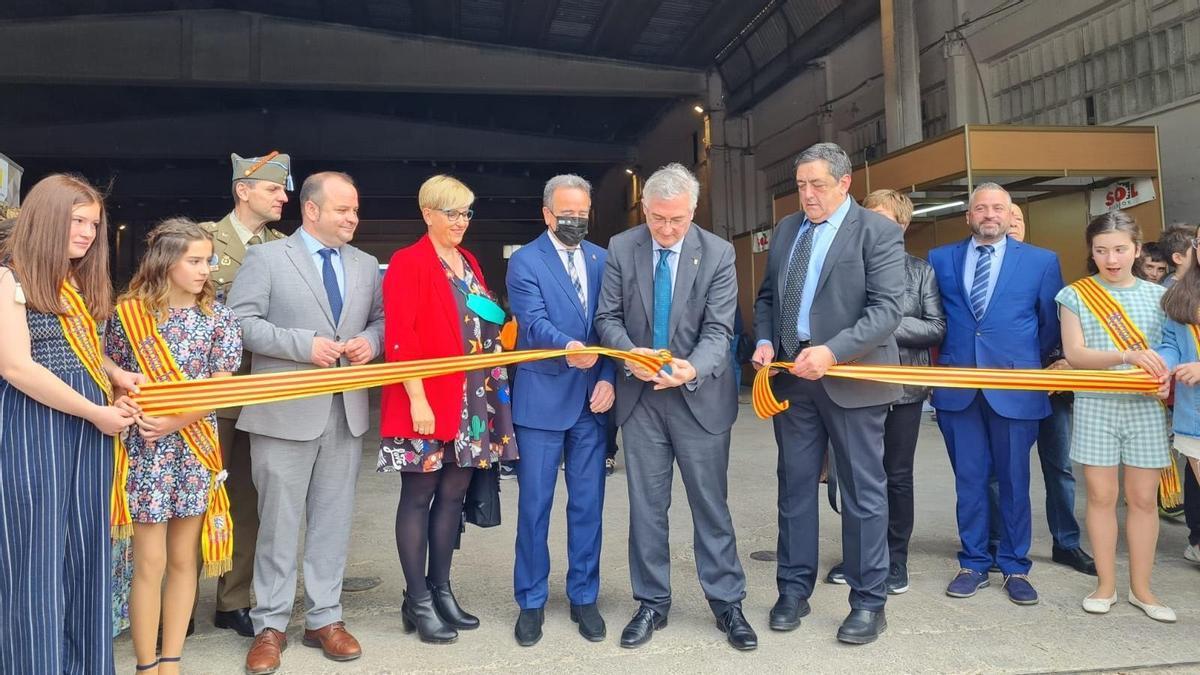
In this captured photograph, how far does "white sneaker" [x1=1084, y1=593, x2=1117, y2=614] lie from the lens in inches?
129

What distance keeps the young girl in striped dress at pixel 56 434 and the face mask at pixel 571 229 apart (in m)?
1.52

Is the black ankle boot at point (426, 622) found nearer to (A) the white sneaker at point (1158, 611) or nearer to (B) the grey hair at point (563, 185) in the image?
(B) the grey hair at point (563, 185)

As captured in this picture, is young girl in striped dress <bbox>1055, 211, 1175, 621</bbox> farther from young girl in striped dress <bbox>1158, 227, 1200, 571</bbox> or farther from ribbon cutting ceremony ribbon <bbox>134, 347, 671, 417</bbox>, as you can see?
ribbon cutting ceremony ribbon <bbox>134, 347, 671, 417</bbox>

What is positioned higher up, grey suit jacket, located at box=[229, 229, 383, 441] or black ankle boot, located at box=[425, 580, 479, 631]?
grey suit jacket, located at box=[229, 229, 383, 441]

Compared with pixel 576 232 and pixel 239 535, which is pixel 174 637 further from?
pixel 576 232

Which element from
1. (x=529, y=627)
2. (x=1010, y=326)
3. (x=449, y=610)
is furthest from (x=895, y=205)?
(x=449, y=610)

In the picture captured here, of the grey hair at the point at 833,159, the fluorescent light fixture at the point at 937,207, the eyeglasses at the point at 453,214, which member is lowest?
the eyeglasses at the point at 453,214

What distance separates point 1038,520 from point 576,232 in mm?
3381

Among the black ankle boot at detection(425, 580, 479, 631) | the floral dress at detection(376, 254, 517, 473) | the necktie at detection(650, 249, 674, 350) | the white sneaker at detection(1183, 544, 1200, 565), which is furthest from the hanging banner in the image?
the black ankle boot at detection(425, 580, 479, 631)

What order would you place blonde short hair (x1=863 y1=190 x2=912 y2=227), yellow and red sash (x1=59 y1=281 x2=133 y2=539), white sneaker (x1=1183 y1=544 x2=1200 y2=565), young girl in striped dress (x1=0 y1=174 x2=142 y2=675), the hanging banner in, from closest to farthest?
young girl in striped dress (x1=0 y1=174 x2=142 y2=675), yellow and red sash (x1=59 y1=281 x2=133 y2=539), blonde short hair (x1=863 y1=190 x2=912 y2=227), white sneaker (x1=1183 y1=544 x2=1200 y2=565), the hanging banner

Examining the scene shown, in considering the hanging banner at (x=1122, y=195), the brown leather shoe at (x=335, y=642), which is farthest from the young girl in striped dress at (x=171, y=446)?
the hanging banner at (x=1122, y=195)

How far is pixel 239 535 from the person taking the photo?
3301 mm

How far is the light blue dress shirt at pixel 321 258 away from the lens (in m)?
3.09

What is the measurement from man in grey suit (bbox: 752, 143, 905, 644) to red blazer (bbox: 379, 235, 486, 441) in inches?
47.0
